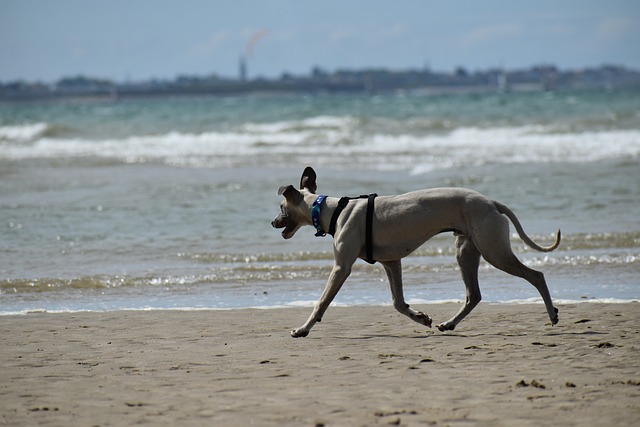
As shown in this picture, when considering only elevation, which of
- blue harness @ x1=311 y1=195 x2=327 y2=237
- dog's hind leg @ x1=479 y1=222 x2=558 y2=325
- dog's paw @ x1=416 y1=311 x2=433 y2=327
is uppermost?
blue harness @ x1=311 y1=195 x2=327 y2=237

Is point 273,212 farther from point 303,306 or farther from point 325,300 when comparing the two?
point 325,300

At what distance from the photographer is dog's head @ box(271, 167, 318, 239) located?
→ 8164 millimetres

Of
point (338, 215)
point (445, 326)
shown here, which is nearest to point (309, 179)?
point (338, 215)

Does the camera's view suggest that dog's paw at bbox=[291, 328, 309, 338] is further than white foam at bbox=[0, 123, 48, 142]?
No

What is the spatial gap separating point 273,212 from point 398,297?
24.8 ft

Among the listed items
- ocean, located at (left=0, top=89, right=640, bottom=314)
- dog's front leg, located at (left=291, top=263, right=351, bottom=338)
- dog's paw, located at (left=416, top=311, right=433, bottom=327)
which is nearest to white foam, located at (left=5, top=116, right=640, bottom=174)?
ocean, located at (left=0, top=89, right=640, bottom=314)

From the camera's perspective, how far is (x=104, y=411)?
18.2ft

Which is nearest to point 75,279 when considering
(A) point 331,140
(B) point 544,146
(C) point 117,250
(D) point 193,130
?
(C) point 117,250

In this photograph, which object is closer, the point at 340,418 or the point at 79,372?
the point at 340,418

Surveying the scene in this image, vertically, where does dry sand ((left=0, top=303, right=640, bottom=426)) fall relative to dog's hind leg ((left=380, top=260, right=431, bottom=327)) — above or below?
below

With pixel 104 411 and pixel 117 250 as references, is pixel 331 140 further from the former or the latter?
pixel 104 411

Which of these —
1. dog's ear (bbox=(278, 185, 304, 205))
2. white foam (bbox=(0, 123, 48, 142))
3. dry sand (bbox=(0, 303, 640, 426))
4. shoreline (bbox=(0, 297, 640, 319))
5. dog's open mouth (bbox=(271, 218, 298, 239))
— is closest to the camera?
dry sand (bbox=(0, 303, 640, 426))

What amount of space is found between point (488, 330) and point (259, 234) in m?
6.10

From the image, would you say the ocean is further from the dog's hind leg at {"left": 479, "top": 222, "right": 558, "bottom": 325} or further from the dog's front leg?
the dog's front leg
